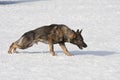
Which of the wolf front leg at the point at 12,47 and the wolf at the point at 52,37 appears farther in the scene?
the wolf front leg at the point at 12,47

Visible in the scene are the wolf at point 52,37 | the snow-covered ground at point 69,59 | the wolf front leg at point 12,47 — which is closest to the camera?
the snow-covered ground at point 69,59

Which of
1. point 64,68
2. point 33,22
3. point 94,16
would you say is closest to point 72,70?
point 64,68

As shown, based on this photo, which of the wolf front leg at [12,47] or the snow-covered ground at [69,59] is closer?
the snow-covered ground at [69,59]

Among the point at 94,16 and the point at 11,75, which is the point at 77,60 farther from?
the point at 94,16

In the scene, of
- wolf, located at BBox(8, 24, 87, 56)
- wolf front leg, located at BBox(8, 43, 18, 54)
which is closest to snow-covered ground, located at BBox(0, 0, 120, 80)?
wolf front leg, located at BBox(8, 43, 18, 54)

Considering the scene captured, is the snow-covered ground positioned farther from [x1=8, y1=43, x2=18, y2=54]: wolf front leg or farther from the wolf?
the wolf

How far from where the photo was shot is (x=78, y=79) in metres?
9.83

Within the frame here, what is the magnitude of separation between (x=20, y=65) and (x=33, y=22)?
44.4ft

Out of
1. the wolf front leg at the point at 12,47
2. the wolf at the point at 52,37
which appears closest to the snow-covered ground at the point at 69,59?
the wolf front leg at the point at 12,47

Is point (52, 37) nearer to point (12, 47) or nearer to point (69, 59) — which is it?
point (69, 59)

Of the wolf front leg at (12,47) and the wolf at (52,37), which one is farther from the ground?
the wolf at (52,37)

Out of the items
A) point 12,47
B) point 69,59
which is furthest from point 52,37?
point 12,47

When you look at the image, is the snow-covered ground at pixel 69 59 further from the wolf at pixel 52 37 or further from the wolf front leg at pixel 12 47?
the wolf at pixel 52 37

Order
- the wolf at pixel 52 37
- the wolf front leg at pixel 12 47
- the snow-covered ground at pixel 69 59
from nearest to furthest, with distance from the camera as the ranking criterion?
the snow-covered ground at pixel 69 59 < the wolf at pixel 52 37 < the wolf front leg at pixel 12 47
